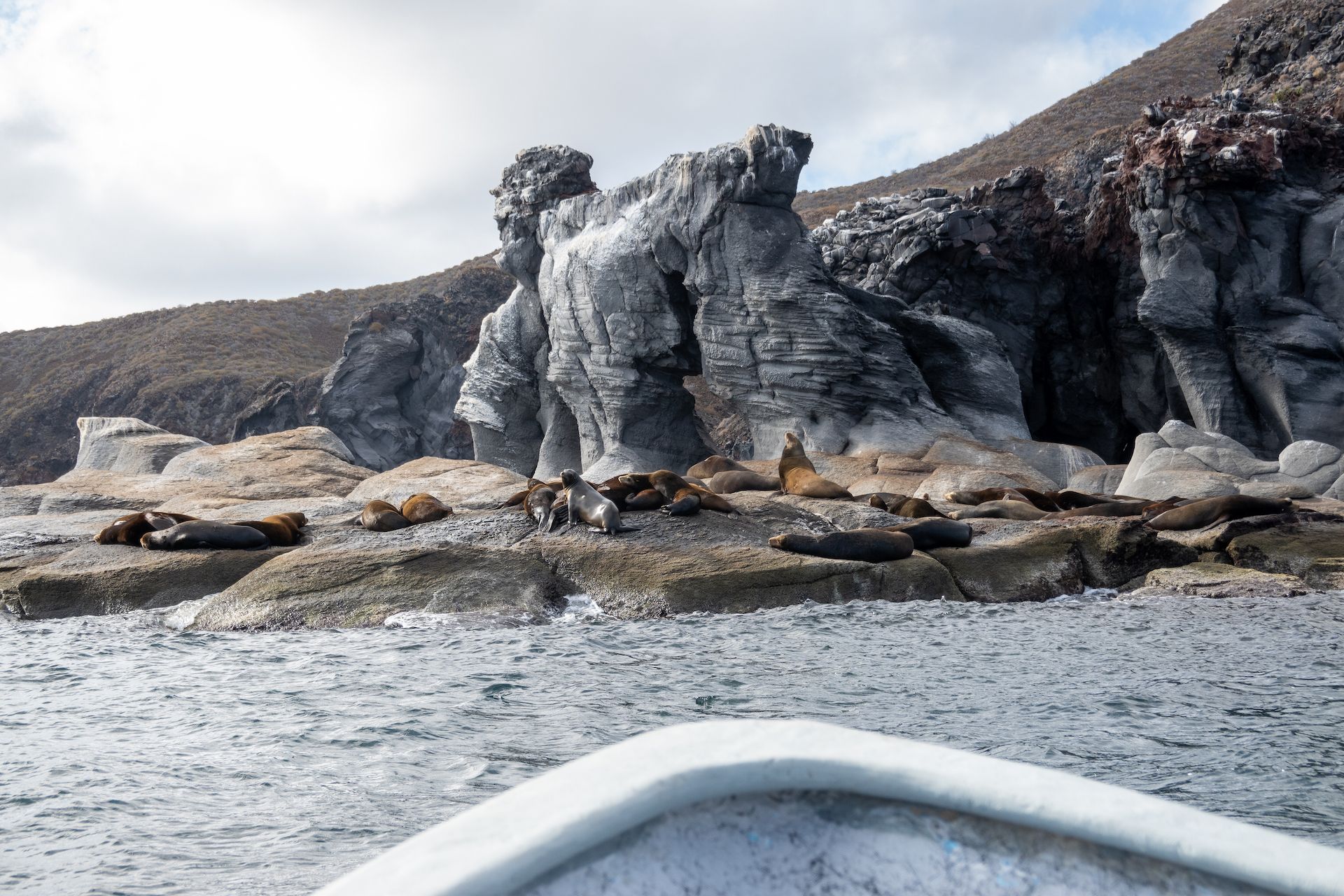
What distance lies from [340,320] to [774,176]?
4956 cm

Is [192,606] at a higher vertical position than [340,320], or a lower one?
lower

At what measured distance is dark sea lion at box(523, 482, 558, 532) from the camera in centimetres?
1062

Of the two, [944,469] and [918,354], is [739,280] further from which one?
[944,469]

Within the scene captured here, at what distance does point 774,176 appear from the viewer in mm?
23781

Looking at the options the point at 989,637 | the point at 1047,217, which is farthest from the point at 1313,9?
the point at 989,637

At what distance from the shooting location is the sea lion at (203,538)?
34.8ft

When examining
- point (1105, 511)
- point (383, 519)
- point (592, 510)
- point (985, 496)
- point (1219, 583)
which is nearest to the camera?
point (1219, 583)

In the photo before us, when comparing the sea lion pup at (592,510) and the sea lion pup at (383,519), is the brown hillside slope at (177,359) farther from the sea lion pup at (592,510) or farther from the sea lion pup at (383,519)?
the sea lion pup at (592,510)

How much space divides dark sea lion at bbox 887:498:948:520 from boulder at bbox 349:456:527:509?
5485 millimetres

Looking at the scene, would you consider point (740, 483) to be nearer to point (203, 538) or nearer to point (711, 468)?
point (711, 468)

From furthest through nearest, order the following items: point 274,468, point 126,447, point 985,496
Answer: point 126,447
point 274,468
point 985,496

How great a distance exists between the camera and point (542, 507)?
10898 millimetres

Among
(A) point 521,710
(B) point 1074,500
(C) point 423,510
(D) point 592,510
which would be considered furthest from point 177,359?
(A) point 521,710

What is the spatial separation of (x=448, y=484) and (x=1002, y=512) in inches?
330
